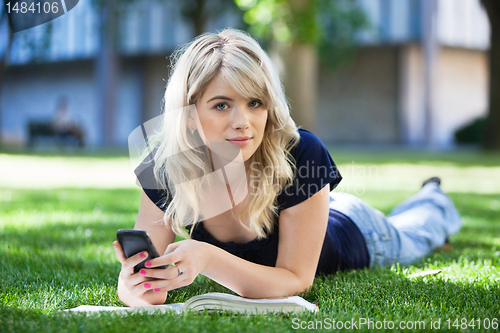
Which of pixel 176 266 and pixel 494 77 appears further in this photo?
pixel 494 77

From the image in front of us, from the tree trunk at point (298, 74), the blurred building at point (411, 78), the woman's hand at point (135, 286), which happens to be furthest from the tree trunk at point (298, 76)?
the blurred building at point (411, 78)

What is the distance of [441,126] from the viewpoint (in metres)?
24.5

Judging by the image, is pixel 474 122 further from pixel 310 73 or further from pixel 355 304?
pixel 355 304

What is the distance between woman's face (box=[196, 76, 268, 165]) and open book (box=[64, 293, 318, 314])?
0.62 metres

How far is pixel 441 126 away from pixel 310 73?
14.9 meters

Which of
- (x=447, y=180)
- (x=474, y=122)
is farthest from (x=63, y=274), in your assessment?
(x=474, y=122)

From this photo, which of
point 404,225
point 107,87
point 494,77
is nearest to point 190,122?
point 404,225

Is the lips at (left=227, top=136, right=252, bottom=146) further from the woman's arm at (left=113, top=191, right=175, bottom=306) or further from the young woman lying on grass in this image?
the woman's arm at (left=113, top=191, right=175, bottom=306)

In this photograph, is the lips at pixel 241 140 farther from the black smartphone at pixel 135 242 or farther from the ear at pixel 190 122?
the black smartphone at pixel 135 242

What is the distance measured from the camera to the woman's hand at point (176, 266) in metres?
1.75

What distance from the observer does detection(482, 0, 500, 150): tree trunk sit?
47.9 ft

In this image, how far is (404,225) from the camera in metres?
3.60

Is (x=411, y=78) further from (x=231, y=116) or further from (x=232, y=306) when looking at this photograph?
(x=232, y=306)

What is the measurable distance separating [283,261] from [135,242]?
74 centimetres
